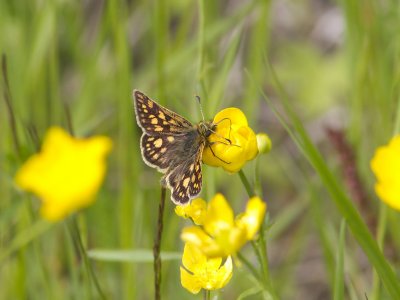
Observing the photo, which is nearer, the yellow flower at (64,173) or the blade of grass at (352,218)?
the yellow flower at (64,173)

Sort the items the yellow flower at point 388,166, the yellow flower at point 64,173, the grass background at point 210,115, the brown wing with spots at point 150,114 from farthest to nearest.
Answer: the grass background at point 210,115 → the brown wing with spots at point 150,114 → the yellow flower at point 388,166 → the yellow flower at point 64,173

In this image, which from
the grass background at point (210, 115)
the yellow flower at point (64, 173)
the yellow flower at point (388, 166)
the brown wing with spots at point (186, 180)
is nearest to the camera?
the yellow flower at point (64, 173)

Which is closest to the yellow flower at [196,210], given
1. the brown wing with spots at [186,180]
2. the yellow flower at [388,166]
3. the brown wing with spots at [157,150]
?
the brown wing with spots at [186,180]

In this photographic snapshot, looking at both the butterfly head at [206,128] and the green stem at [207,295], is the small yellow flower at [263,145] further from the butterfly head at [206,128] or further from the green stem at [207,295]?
the green stem at [207,295]

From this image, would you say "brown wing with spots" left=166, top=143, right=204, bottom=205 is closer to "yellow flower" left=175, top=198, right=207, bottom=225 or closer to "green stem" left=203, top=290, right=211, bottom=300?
"yellow flower" left=175, top=198, right=207, bottom=225

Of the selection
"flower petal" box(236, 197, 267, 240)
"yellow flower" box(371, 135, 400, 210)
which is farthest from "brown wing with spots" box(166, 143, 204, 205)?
"yellow flower" box(371, 135, 400, 210)

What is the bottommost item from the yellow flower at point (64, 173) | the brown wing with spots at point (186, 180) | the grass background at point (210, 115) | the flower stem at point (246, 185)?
the grass background at point (210, 115)
